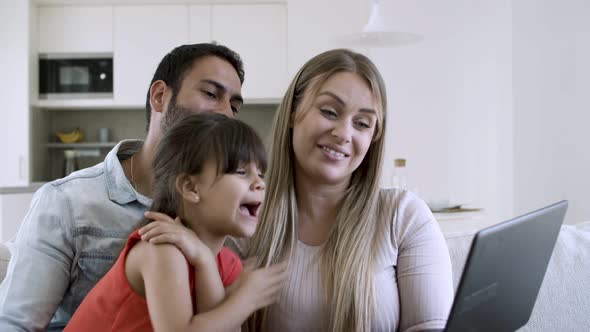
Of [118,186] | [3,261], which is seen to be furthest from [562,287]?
[3,261]

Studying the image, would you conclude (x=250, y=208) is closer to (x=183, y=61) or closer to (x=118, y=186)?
(x=118, y=186)

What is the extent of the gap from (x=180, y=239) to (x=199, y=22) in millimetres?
4828

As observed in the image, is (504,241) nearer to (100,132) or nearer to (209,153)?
(209,153)

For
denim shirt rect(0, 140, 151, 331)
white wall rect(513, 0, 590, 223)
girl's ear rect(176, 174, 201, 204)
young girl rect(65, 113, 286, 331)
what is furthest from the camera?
white wall rect(513, 0, 590, 223)

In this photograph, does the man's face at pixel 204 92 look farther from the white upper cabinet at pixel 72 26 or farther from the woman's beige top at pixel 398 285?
the white upper cabinet at pixel 72 26

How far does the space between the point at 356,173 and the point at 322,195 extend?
0.33ft

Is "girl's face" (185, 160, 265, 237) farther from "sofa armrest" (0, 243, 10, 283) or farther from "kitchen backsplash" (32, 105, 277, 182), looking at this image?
"kitchen backsplash" (32, 105, 277, 182)

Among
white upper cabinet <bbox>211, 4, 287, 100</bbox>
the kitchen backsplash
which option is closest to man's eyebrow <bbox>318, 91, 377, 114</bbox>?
white upper cabinet <bbox>211, 4, 287, 100</bbox>

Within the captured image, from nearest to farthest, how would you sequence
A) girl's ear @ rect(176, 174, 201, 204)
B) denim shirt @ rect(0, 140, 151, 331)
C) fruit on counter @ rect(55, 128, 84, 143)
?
1. girl's ear @ rect(176, 174, 201, 204)
2. denim shirt @ rect(0, 140, 151, 331)
3. fruit on counter @ rect(55, 128, 84, 143)

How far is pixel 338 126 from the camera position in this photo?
150 centimetres

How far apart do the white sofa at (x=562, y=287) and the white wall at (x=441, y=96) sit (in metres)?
3.70

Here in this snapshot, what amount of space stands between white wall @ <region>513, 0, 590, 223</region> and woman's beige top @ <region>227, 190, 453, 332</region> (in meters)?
3.64

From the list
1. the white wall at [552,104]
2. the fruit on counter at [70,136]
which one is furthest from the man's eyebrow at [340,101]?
the fruit on counter at [70,136]

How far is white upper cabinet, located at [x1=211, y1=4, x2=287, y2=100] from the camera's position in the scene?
571cm
